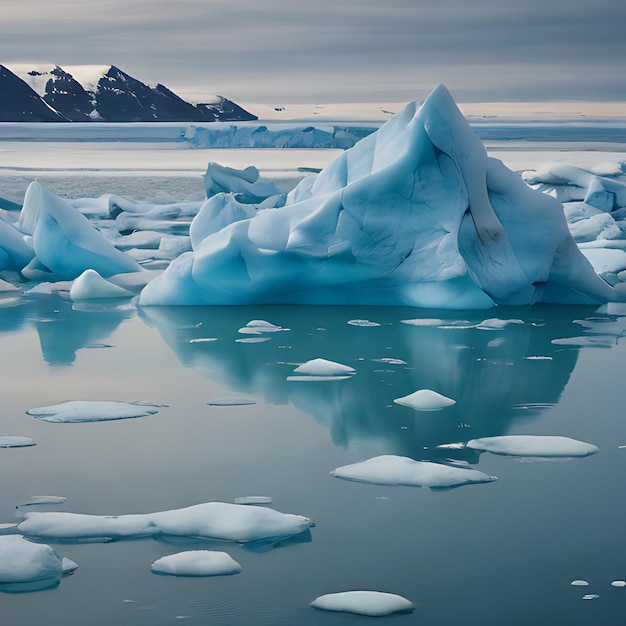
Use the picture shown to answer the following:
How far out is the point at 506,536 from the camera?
2.45 m

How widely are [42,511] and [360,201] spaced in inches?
145

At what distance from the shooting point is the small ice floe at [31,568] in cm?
220

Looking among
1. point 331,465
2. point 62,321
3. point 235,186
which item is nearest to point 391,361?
point 331,465

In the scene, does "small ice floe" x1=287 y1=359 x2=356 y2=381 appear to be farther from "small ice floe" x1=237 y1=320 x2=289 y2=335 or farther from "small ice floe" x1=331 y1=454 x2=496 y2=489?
"small ice floe" x1=331 y1=454 x2=496 y2=489

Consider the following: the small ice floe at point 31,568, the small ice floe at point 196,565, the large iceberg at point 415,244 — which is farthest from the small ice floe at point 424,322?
the small ice floe at point 31,568

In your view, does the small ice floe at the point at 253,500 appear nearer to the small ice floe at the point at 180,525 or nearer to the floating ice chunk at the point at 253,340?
the small ice floe at the point at 180,525

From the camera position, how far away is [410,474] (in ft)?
9.45

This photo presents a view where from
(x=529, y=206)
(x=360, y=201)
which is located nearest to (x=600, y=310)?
(x=529, y=206)

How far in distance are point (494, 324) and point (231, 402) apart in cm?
216

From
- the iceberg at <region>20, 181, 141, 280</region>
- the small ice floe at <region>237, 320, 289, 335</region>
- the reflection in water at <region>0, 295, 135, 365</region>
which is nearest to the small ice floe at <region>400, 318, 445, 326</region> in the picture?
the small ice floe at <region>237, 320, 289, 335</region>

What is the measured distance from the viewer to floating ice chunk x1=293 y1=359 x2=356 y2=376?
4.29m

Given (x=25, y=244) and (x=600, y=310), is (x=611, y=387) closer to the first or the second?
(x=600, y=310)

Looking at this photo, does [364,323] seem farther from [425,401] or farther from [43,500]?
[43,500]

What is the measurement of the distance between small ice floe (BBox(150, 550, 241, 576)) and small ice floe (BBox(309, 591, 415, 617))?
252 millimetres
